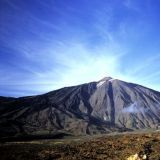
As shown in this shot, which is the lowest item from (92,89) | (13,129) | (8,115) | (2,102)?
(13,129)

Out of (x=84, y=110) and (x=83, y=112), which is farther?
(x=84, y=110)

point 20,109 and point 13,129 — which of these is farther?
point 20,109

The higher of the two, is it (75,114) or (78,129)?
(75,114)

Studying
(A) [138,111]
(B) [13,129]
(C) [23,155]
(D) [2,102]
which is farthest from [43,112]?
(C) [23,155]

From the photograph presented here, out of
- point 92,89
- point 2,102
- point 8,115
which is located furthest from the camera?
point 92,89

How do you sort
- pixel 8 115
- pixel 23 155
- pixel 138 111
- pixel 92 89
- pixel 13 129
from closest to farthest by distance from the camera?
pixel 23 155 → pixel 13 129 → pixel 8 115 → pixel 138 111 → pixel 92 89

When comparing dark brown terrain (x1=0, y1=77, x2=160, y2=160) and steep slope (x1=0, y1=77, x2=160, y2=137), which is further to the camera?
steep slope (x1=0, y1=77, x2=160, y2=137)

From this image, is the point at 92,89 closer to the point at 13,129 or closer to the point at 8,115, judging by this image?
the point at 8,115

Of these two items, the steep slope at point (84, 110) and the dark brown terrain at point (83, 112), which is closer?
the dark brown terrain at point (83, 112)
